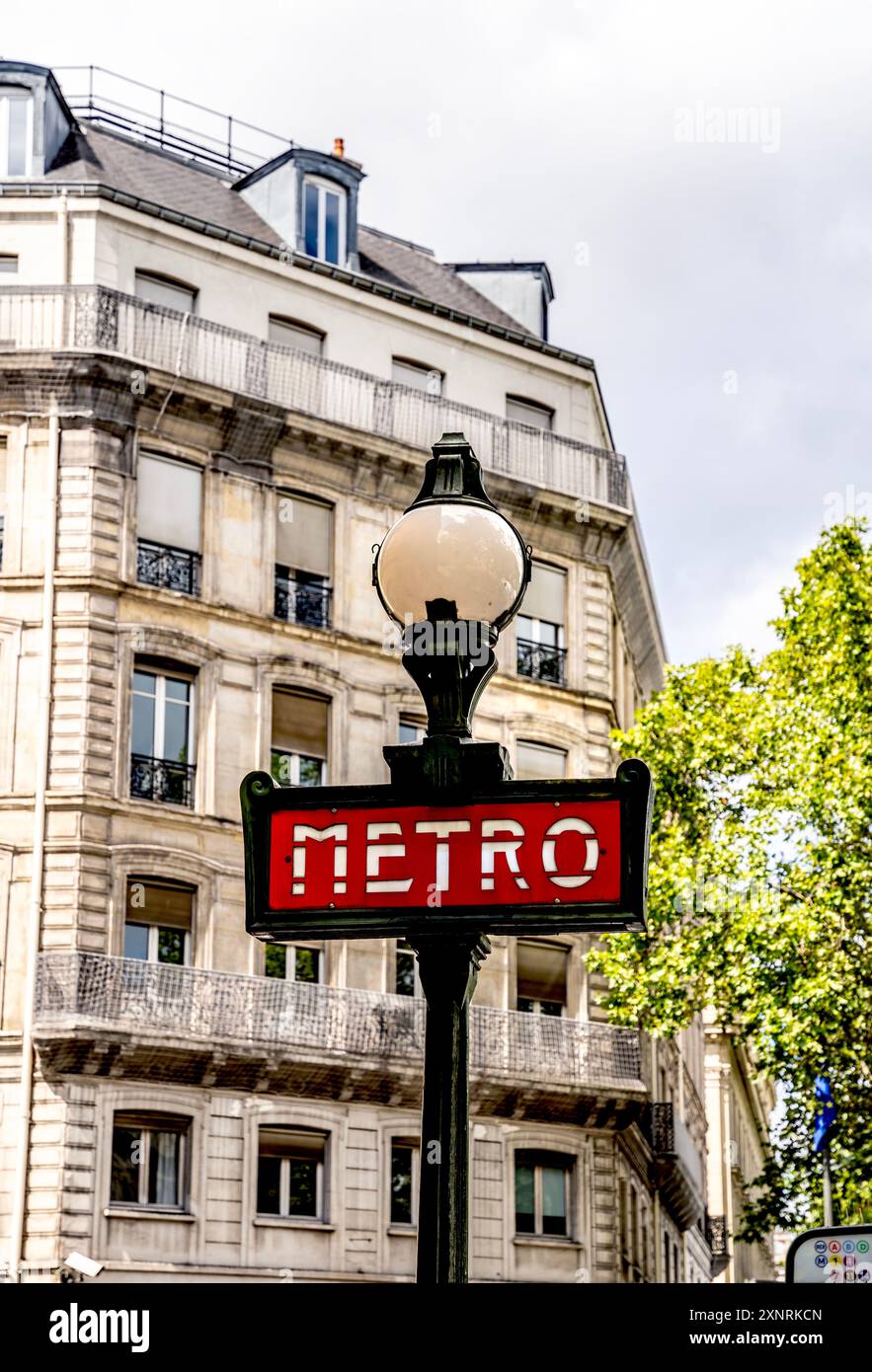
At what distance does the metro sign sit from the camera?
5492 millimetres

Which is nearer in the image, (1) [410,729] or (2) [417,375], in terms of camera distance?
(1) [410,729]

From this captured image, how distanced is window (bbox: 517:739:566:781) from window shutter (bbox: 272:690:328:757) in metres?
3.57

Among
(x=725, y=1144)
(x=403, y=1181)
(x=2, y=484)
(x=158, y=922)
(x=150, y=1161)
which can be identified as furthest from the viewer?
(x=725, y=1144)

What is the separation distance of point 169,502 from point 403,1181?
1063cm

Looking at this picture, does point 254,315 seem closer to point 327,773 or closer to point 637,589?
point 327,773

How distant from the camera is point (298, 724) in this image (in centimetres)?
3338

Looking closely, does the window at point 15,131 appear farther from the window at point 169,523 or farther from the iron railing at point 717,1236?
the iron railing at point 717,1236

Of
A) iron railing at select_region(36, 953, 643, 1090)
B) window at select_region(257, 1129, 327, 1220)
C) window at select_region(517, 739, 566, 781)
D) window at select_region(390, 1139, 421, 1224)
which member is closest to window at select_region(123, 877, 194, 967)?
iron railing at select_region(36, 953, 643, 1090)

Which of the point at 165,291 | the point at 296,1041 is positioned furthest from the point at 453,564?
the point at 165,291

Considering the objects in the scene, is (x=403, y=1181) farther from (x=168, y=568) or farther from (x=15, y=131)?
(x=15, y=131)

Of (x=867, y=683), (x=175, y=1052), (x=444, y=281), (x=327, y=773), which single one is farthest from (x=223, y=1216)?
(x=444, y=281)

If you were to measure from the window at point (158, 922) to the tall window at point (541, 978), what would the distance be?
6107 mm
